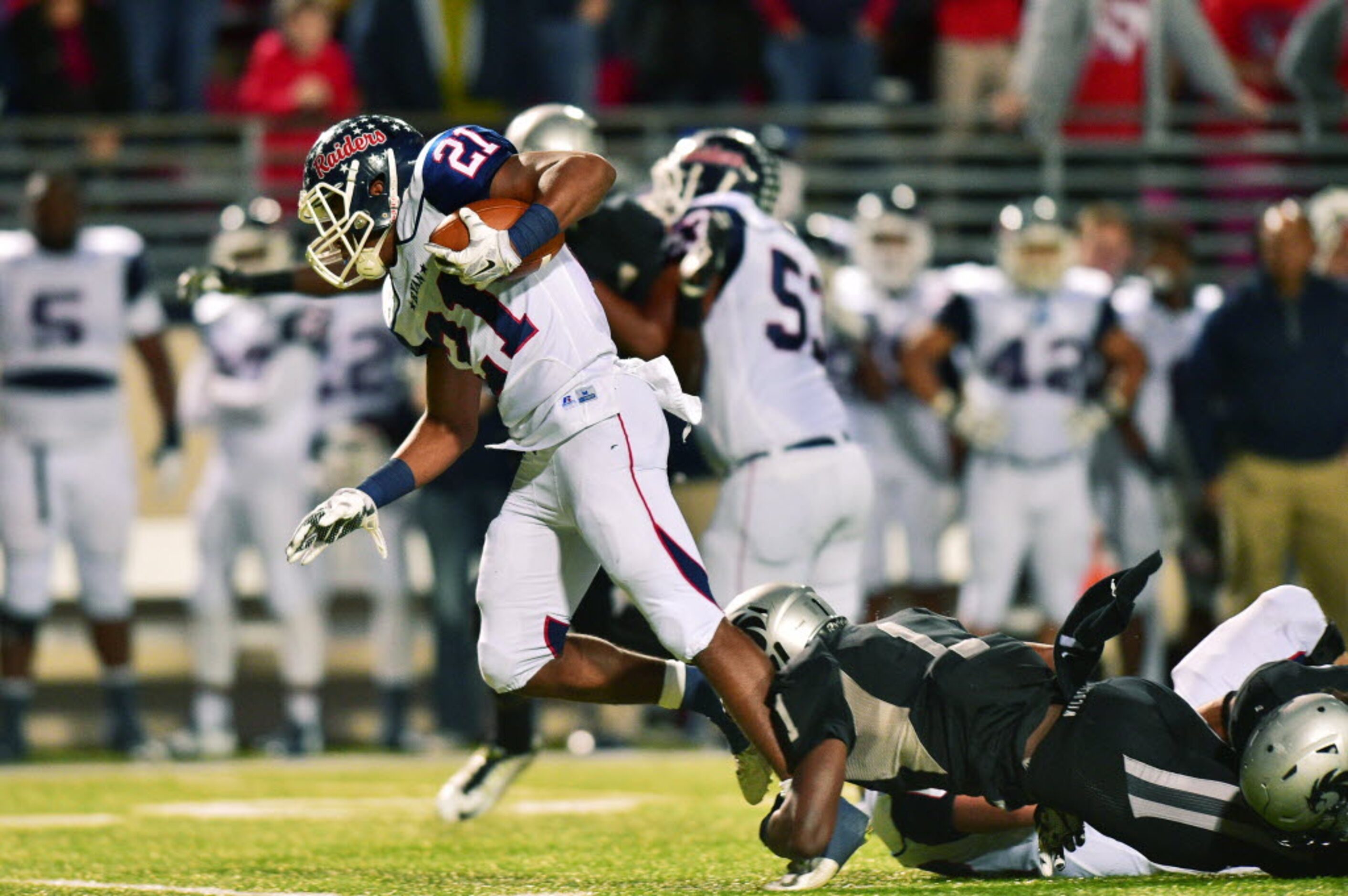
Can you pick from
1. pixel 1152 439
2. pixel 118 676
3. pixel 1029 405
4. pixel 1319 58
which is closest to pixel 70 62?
pixel 118 676

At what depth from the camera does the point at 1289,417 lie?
335 inches

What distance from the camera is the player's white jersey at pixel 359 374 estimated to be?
8844 millimetres

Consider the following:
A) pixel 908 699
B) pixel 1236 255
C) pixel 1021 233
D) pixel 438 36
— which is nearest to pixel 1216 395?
pixel 1021 233

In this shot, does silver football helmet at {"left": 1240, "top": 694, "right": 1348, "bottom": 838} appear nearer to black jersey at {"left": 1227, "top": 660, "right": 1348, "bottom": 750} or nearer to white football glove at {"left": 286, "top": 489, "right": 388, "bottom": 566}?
black jersey at {"left": 1227, "top": 660, "right": 1348, "bottom": 750}

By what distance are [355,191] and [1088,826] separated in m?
2.11

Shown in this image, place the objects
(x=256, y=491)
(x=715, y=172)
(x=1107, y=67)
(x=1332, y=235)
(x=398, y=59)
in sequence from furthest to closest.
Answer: (x=1107, y=67) < (x=398, y=59) < (x=1332, y=235) < (x=256, y=491) < (x=715, y=172)

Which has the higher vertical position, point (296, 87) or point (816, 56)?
point (816, 56)

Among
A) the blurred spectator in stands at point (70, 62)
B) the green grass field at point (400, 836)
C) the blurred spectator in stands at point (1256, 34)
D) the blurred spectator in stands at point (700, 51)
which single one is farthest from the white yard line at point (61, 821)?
the blurred spectator in stands at point (1256, 34)

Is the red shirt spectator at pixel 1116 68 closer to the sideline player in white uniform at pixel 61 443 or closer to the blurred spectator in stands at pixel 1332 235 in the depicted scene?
the blurred spectator in stands at pixel 1332 235

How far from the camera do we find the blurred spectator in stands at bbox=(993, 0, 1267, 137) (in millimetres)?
9844

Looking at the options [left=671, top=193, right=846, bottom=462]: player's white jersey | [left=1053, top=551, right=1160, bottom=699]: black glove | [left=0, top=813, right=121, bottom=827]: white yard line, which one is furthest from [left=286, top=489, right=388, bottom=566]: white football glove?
[left=0, top=813, right=121, bottom=827]: white yard line

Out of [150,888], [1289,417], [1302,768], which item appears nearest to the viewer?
[1302,768]

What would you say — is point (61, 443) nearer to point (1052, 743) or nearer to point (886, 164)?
point (886, 164)

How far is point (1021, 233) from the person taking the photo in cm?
891
